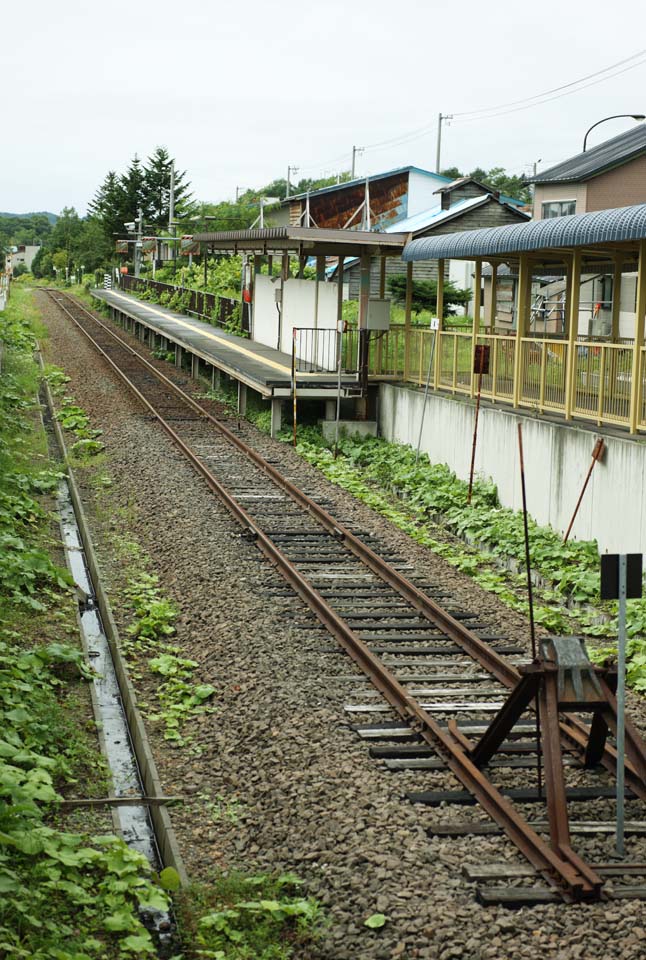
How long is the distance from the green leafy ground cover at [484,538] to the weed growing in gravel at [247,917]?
436 centimetres

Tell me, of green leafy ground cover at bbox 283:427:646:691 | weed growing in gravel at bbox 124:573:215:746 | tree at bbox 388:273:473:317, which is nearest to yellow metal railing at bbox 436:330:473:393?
green leafy ground cover at bbox 283:427:646:691

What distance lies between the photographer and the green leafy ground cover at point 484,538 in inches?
432

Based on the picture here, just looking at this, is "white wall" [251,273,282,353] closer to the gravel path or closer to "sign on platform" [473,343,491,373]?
"sign on platform" [473,343,491,373]

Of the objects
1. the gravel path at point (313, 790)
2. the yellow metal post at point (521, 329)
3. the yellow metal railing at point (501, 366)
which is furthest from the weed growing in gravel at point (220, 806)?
the yellow metal railing at point (501, 366)

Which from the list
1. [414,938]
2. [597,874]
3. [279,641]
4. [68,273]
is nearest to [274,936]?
[414,938]

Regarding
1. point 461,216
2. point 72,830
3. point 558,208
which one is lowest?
point 72,830

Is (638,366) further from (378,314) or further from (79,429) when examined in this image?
(79,429)

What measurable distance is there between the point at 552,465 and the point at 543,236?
2.89 meters

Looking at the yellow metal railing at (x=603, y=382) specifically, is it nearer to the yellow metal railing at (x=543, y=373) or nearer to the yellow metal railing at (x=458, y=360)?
the yellow metal railing at (x=543, y=373)

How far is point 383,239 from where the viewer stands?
21016mm

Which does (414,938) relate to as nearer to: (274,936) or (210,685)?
(274,936)

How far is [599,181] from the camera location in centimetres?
3225

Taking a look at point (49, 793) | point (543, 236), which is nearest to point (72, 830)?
point (49, 793)

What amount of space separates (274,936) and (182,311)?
44076 millimetres
